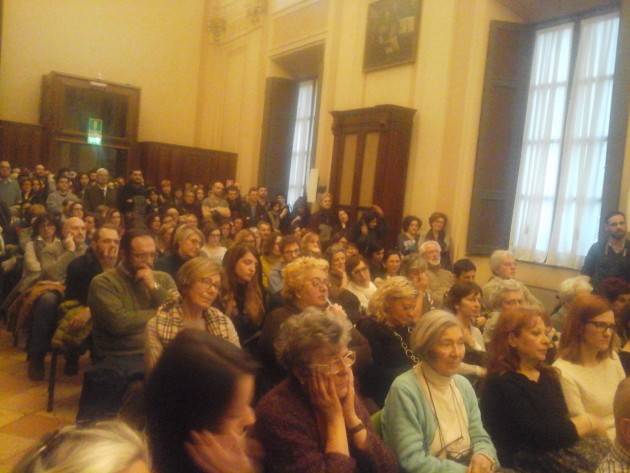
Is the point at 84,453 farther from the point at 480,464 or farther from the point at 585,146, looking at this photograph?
the point at 585,146

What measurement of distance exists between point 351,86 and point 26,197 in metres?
5.10

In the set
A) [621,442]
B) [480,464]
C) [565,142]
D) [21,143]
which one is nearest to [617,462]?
[621,442]

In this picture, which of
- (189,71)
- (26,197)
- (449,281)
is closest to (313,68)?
(189,71)

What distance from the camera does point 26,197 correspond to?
9.96 m

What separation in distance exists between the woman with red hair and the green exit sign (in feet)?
37.1

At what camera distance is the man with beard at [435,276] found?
558cm

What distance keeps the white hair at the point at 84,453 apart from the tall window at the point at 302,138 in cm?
1127

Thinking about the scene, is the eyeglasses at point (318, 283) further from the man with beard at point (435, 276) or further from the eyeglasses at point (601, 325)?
the man with beard at point (435, 276)

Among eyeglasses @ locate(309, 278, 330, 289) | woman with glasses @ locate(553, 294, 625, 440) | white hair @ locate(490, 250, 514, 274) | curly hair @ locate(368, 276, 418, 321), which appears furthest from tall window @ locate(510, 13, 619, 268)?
eyeglasses @ locate(309, 278, 330, 289)

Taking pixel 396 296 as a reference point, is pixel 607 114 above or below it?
above

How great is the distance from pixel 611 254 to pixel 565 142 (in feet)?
6.88

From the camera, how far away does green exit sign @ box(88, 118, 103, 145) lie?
12.6 meters

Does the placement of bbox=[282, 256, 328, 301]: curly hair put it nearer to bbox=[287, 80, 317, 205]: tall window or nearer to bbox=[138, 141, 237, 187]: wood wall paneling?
bbox=[287, 80, 317, 205]: tall window

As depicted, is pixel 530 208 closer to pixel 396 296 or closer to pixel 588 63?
pixel 588 63
